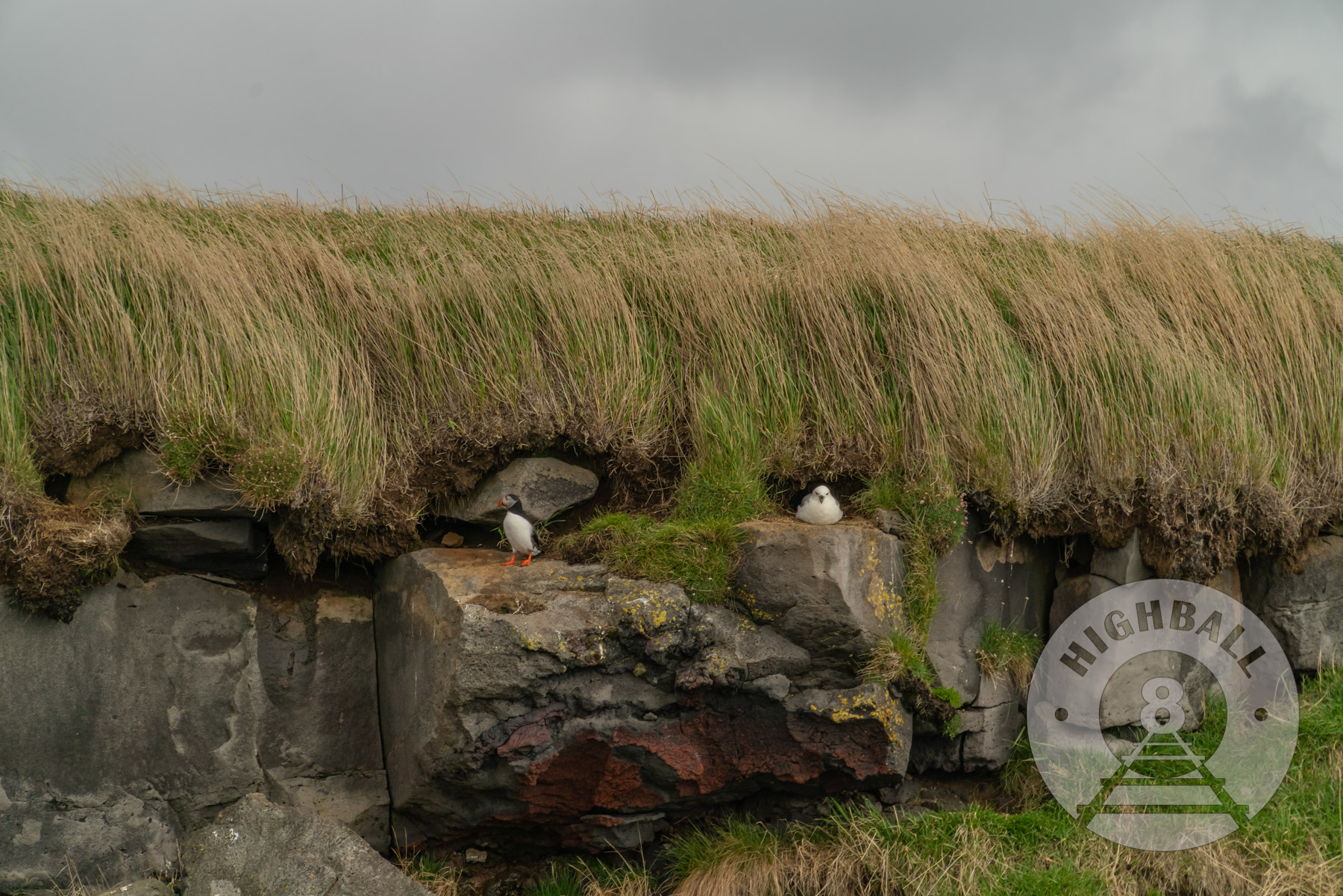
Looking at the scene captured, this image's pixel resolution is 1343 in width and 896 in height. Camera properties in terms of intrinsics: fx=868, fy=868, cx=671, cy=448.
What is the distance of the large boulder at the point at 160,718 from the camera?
497 cm

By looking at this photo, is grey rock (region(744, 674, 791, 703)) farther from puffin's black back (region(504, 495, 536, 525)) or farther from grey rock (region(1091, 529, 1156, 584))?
grey rock (region(1091, 529, 1156, 584))

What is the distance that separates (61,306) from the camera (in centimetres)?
588

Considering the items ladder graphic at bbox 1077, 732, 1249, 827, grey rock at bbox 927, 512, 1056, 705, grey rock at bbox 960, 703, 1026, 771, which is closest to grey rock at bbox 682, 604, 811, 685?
grey rock at bbox 927, 512, 1056, 705

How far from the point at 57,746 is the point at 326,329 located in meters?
3.07

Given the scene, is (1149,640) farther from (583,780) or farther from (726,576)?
(583,780)

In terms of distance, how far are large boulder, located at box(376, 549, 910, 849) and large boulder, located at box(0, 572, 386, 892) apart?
1.68ft

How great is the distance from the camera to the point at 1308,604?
6.61 metres

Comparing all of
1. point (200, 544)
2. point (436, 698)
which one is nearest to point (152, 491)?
point (200, 544)

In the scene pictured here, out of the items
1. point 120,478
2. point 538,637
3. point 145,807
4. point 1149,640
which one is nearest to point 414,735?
point 538,637

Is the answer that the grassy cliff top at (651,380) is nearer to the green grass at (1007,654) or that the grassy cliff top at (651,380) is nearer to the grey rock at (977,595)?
the grey rock at (977,595)

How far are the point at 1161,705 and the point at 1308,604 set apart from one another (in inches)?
61.5

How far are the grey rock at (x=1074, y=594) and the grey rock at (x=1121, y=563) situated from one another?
52 millimetres

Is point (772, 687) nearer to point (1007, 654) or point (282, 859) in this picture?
point (1007, 654)

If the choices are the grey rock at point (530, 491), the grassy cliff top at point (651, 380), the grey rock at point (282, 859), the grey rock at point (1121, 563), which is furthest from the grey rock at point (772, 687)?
the grey rock at point (1121, 563)
